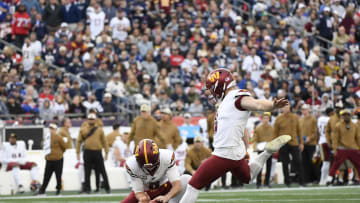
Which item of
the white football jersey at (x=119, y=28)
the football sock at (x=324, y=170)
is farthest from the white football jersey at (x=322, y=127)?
the white football jersey at (x=119, y=28)

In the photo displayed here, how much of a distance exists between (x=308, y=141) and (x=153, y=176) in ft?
31.8

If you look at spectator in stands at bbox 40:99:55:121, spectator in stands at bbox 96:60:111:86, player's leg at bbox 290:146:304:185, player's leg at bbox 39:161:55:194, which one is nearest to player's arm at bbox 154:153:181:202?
player's leg at bbox 39:161:55:194

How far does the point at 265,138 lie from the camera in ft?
57.0

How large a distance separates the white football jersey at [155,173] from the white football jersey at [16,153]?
31.4 ft

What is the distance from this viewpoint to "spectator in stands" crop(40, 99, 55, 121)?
19422 mm

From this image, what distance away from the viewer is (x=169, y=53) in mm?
→ 22938

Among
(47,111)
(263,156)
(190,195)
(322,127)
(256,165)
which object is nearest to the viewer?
(190,195)

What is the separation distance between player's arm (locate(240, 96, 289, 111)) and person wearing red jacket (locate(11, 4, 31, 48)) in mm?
15379

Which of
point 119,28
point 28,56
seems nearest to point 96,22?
point 119,28

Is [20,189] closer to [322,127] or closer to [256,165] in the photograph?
[322,127]

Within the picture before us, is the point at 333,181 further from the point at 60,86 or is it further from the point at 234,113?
the point at 234,113

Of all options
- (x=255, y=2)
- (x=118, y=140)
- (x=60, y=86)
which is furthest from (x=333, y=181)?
(x=255, y=2)

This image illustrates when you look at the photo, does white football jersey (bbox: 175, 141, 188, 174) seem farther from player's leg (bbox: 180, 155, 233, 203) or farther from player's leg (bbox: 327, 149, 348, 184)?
player's leg (bbox: 180, 155, 233, 203)

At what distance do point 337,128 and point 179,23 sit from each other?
28.3 feet
